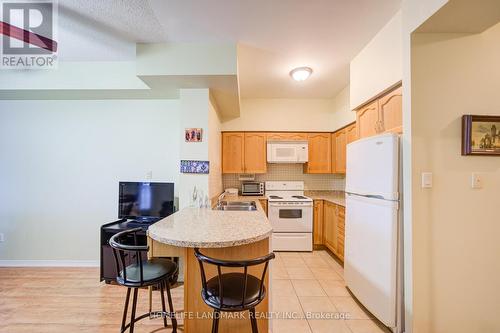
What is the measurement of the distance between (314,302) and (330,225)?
1.49 metres

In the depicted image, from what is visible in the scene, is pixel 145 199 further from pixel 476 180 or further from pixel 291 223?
pixel 476 180

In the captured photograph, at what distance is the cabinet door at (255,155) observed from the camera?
414 cm

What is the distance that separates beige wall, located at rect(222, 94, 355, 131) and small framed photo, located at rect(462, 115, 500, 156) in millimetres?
2571

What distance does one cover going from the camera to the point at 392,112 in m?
2.03

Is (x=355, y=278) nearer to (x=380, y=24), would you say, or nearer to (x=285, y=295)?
(x=285, y=295)

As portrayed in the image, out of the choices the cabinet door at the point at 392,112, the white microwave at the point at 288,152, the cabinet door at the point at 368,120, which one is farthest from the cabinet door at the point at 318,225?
the cabinet door at the point at 392,112

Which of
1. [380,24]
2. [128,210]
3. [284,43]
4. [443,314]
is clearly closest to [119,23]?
[284,43]

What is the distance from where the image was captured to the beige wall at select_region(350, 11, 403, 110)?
1.91 metres

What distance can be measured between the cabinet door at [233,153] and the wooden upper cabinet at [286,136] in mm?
557

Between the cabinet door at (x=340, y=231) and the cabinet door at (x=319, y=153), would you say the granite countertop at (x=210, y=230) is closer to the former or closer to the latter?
the cabinet door at (x=340, y=231)

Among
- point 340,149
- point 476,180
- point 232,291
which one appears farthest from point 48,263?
point 476,180

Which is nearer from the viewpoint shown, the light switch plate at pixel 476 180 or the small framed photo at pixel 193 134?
the light switch plate at pixel 476 180

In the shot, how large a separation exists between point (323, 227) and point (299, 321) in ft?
6.52

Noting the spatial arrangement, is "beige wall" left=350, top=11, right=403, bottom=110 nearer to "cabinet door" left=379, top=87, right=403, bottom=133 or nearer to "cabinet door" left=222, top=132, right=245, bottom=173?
"cabinet door" left=379, top=87, right=403, bottom=133
